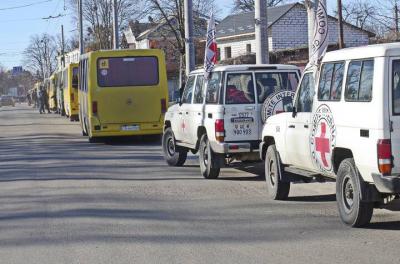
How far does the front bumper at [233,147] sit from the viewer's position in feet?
39.7

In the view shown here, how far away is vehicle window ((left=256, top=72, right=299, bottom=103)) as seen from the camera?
1245 cm

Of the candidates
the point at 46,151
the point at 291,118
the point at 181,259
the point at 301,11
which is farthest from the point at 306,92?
the point at 301,11

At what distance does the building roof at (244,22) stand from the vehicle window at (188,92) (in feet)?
141

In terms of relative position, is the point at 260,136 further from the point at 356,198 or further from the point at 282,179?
the point at 356,198

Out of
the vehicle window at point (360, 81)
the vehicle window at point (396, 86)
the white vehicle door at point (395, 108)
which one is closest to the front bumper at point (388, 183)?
the white vehicle door at point (395, 108)

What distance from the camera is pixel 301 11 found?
195ft

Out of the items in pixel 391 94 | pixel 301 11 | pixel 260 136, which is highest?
pixel 301 11

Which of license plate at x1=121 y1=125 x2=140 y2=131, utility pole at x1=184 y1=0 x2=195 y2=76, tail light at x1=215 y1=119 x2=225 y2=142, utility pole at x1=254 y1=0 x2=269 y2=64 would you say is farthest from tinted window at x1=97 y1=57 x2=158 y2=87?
tail light at x1=215 y1=119 x2=225 y2=142

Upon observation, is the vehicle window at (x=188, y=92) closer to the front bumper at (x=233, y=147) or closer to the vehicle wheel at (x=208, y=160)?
the vehicle wheel at (x=208, y=160)

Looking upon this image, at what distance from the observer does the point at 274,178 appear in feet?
35.0

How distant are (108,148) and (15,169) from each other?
204 inches

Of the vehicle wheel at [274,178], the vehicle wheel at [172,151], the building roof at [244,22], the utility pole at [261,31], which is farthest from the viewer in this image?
the building roof at [244,22]

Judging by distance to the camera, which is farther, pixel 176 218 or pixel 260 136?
pixel 260 136

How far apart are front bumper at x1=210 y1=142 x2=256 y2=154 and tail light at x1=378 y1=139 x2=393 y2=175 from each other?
4924 mm
